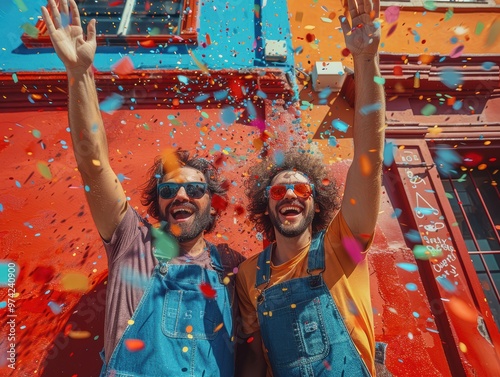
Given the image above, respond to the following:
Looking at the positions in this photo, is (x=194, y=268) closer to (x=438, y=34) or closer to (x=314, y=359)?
(x=314, y=359)

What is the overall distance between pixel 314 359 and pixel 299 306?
29 cm

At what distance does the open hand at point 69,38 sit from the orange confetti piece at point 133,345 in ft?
5.02

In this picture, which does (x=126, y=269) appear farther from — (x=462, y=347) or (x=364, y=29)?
(x=462, y=347)

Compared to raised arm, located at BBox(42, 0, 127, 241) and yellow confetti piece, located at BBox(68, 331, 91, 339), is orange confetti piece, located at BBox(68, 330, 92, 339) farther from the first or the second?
raised arm, located at BBox(42, 0, 127, 241)

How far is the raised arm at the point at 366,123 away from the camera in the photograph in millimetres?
1878

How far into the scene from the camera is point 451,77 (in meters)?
4.31

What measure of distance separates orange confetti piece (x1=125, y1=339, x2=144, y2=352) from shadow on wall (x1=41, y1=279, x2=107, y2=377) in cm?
111

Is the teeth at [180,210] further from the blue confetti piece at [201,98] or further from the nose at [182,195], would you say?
the blue confetti piece at [201,98]

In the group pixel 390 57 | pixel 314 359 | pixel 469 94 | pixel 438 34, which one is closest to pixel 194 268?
pixel 314 359

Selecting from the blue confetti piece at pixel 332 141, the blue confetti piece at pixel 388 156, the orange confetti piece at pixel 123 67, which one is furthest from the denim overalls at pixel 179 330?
the orange confetti piece at pixel 123 67

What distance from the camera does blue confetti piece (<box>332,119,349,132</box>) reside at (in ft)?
13.5

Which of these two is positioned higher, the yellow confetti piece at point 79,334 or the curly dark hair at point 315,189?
the curly dark hair at point 315,189

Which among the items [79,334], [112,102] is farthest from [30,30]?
[79,334]

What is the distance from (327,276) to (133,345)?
1.15 meters
